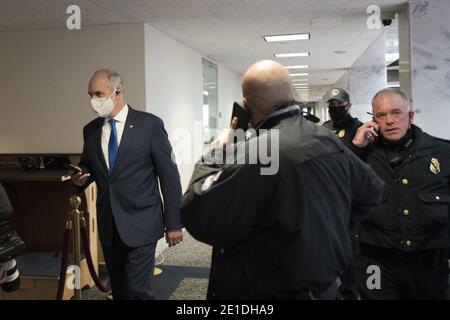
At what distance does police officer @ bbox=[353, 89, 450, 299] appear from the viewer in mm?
1933

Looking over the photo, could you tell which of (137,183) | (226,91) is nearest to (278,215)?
(137,183)

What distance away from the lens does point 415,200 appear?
1949mm

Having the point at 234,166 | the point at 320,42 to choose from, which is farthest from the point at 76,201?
the point at 320,42

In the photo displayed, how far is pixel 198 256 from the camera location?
452 centimetres

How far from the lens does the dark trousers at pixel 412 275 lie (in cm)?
195

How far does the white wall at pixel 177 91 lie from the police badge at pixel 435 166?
3.02m

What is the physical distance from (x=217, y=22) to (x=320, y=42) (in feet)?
6.96

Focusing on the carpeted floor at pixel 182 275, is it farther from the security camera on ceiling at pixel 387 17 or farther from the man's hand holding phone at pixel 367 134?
the security camera on ceiling at pixel 387 17

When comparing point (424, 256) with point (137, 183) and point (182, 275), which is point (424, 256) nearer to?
point (137, 183)

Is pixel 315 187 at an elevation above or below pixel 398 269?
above

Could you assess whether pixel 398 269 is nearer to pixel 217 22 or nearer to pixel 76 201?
pixel 76 201

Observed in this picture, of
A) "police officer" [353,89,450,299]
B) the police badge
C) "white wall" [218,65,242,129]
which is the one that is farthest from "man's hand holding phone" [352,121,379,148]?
"white wall" [218,65,242,129]

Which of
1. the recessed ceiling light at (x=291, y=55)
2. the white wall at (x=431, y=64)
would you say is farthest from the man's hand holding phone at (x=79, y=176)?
the recessed ceiling light at (x=291, y=55)

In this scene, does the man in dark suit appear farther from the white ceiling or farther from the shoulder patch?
the white ceiling
